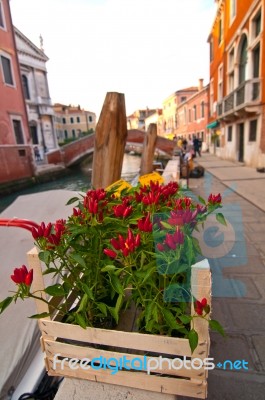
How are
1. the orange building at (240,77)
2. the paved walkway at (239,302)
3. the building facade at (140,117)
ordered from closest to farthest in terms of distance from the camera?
1. the paved walkway at (239,302)
2. the orange building at (240,77)
3. the building facade at (140,117)

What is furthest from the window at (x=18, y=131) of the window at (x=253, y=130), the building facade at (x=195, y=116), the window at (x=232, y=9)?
the building facade at (x=195, y=116)

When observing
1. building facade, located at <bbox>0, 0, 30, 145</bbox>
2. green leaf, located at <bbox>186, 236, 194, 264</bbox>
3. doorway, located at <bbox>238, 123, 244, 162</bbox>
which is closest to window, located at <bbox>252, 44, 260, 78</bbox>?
doorway, located at <bbox>238, 123, 244, 162</bbox>

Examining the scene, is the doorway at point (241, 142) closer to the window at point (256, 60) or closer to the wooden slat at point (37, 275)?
the window at point (256, 60)

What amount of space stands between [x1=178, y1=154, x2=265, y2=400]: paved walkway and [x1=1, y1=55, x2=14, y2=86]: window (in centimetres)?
1577

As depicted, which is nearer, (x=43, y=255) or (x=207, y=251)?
(x=43, y=255)

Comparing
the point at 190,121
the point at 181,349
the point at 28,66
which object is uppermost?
the point at 28,66

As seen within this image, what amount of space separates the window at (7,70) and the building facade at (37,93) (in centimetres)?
961

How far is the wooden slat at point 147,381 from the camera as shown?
1.11m

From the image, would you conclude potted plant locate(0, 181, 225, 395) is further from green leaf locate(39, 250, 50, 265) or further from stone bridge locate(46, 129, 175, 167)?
stone bridge locate(46, 129, 175, 167)

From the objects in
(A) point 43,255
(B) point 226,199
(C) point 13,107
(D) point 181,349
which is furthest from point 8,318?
(C) point 13,107

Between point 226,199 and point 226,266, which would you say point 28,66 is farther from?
point 226,266

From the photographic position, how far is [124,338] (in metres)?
1.11

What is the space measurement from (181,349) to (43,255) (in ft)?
2.35

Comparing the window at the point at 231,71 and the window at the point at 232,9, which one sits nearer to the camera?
the window at the point at 232,9
